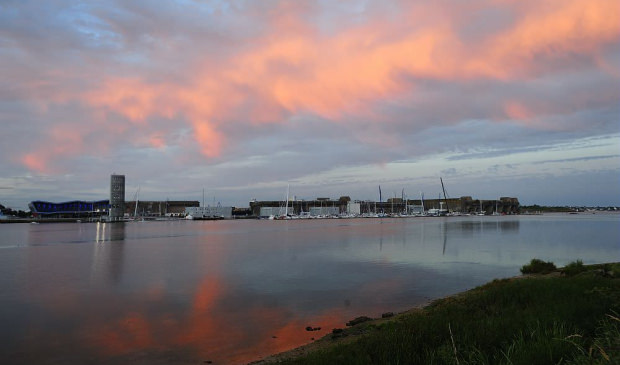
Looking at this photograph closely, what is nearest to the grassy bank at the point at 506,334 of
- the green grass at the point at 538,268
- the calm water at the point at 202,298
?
the calm water at the point at 202,298

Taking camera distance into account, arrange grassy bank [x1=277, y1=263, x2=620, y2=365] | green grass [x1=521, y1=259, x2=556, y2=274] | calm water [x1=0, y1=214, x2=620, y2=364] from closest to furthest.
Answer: grassy bank [x1=277, y1=263, x2=620, y2=365]
calm water [x1=0, y1=214, x2=620, y2=364]
green grass [x1=521, y1=259, x2=556, y2=274]

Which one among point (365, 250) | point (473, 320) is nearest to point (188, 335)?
point (473, 320)

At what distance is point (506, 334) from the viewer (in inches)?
395

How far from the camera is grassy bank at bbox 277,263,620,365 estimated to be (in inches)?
300

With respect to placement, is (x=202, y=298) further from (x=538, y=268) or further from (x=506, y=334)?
(x=538, y=268)

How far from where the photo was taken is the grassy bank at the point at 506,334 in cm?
762

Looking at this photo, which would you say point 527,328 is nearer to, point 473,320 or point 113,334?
point 473,320

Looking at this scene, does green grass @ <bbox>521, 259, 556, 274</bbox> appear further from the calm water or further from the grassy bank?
the grassy bank

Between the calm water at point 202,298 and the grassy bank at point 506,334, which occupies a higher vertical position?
the grassy bank at point 506,334

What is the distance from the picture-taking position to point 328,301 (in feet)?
71.3

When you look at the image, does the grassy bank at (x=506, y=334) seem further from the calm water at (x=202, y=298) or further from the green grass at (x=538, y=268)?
the green grass at (x=538, y=268)

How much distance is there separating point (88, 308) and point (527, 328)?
19.2 metres

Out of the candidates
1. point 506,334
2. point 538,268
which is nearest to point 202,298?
point 506,334

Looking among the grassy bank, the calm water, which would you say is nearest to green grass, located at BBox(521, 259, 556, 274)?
the calm water
